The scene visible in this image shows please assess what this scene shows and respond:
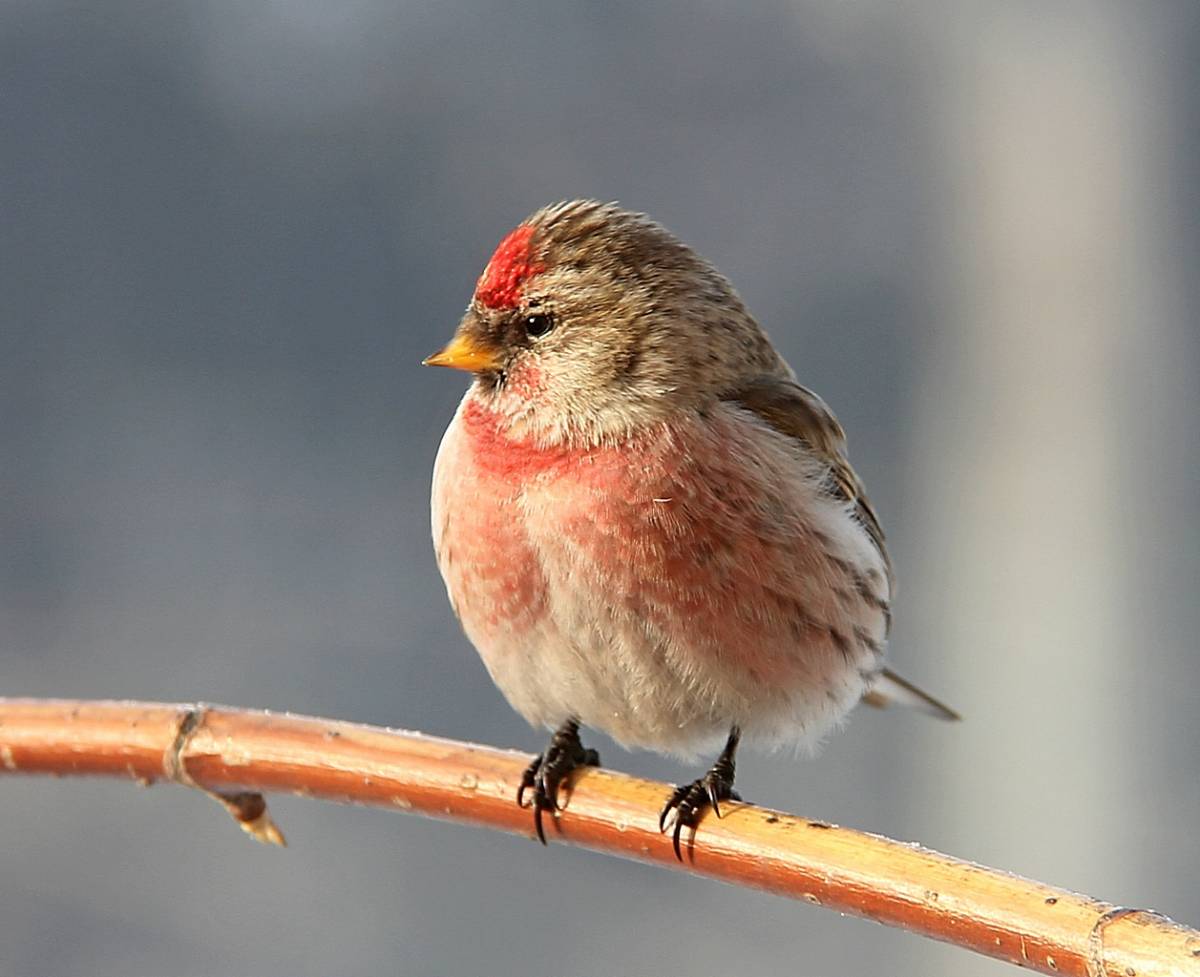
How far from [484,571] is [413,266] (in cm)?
158

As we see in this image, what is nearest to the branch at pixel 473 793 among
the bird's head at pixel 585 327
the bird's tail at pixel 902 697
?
the bird's head at pixel 585 327

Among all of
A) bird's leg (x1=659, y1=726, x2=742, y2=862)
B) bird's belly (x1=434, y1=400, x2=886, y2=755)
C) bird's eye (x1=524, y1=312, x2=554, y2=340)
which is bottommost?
bird's leg (x1=659, y1=726, x2=742, y2=862)

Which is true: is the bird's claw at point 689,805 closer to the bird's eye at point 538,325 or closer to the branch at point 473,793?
the branch at point 473,793

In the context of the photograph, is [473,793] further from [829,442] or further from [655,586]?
[829,442]

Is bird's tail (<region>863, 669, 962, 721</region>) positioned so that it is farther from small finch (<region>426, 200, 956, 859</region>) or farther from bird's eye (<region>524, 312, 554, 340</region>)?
bird's eye (<region>524, 312, 554, 340</region>)

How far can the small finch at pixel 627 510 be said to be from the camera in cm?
156

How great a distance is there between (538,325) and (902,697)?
696 mm

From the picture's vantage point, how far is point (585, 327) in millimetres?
1600

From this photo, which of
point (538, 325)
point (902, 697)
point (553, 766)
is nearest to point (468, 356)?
point (538, 325)

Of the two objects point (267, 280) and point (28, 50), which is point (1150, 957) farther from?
point (28, 50)

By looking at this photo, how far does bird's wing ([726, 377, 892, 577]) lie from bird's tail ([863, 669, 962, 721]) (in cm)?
13

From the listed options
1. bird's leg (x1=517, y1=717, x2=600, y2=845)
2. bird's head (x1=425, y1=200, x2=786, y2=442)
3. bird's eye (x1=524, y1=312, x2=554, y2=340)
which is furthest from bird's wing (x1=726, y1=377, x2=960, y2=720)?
bird's leg (x1=517, y1=717, x2=600, y2=845)

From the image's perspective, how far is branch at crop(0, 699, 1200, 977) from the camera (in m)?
1.24

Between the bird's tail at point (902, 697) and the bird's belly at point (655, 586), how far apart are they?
25cm
